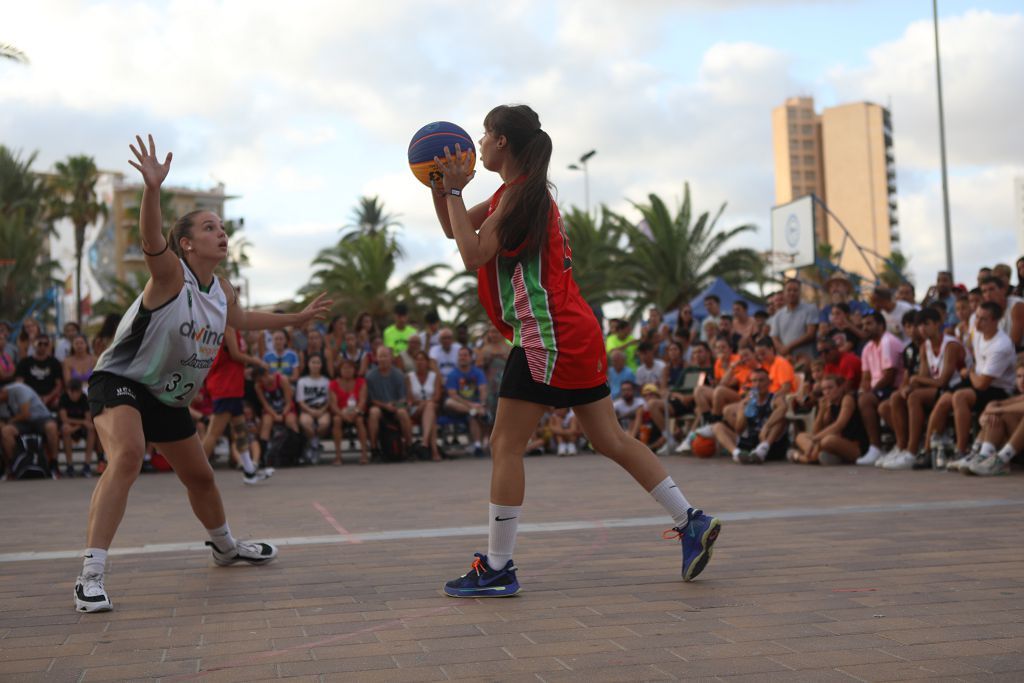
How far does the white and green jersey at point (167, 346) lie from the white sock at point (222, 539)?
778mm

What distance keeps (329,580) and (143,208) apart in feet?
6.48

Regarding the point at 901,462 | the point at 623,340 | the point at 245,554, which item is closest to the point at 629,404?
the point at 623,340

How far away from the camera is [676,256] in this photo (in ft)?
126

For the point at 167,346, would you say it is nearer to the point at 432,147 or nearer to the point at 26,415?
the point at 432,147

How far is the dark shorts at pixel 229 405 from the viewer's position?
41.1ft

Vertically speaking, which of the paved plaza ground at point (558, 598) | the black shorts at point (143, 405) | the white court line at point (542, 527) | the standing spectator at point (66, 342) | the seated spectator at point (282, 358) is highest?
the standing spectator at point (66, 342)

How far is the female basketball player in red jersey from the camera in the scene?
477cm

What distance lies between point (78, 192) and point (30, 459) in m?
52.3

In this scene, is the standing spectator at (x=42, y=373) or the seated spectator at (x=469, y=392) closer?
the standing spectator at (x=42, y=373)

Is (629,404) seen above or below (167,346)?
below

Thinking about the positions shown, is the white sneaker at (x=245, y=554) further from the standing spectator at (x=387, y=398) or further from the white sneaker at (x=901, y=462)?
the standing spectator at (x=387, y=398)

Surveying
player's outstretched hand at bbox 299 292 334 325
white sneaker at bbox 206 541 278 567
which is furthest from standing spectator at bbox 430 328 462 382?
white sneaker at bbox 206 541 278 567

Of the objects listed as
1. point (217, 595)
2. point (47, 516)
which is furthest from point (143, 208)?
point (47, 516)

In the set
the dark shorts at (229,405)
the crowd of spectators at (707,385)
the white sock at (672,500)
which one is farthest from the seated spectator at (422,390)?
the white sock at (672,500)
